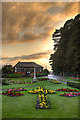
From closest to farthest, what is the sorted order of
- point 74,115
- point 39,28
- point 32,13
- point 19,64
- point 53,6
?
point 74,115 → point 53,6 → point 32,13 → point 39,28 → point 19,64

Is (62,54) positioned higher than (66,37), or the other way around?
(66,37)

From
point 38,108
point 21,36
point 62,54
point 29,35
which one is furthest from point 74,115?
point 62,54

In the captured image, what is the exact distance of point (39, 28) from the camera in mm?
13180

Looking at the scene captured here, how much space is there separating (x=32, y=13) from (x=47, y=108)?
7.38 m

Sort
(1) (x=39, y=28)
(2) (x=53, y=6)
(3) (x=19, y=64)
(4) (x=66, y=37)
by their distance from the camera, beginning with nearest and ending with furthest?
(2) (x=53, y=6) < (1) (x=39, y=28) < (4) (x=66, y=37) < (3) (x=19, y=64)

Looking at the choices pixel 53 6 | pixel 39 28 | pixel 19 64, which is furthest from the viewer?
pixel 19 64

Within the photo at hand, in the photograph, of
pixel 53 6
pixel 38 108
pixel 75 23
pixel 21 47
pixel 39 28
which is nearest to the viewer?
pixel 38 108

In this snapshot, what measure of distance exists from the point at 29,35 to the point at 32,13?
4534mm

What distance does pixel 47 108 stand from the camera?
21.1 feet

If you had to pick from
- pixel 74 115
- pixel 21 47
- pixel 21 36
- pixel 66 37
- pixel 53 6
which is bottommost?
pixel 74 115

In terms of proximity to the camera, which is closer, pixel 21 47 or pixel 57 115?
pixel 57 115

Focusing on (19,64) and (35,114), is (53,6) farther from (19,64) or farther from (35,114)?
(19,64)

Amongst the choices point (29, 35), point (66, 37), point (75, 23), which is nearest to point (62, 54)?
point (66, 37)

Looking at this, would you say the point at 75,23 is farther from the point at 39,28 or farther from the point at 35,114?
the point at 35,114
